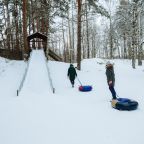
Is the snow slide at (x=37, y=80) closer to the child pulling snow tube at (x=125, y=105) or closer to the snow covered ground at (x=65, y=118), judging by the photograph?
the snow covered ground at (x=65, y=118)

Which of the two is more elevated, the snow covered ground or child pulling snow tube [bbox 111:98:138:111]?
child pulling snow tube [bbox 111:98:138:111]

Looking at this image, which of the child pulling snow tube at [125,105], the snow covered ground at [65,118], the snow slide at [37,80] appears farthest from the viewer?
the snow slide at [37,80]

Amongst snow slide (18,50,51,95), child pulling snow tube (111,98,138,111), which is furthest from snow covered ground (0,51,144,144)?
child pulling snow tube (111,98,138,111)

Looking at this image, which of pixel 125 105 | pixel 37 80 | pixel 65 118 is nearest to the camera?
pixel 65 118

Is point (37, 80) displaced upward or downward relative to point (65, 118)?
upward

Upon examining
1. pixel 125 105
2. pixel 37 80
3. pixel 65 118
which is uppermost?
pixel 37 80

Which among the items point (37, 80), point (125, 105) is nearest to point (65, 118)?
point (125, 105)

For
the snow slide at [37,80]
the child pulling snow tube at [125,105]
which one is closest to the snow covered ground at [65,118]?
the snow slide at [37,80]

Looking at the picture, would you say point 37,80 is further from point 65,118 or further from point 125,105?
point 125,105

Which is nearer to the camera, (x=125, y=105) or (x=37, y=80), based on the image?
(x=125, y=105)

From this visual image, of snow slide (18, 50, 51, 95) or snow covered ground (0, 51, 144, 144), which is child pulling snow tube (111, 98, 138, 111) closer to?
snow covered ground (0, 51, 144, 144)

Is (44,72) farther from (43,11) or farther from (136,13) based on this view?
(136,13)

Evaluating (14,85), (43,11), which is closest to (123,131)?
(14,85)

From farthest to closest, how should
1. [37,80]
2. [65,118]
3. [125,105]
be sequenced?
[37,80] → [125,105] → [65,118]
